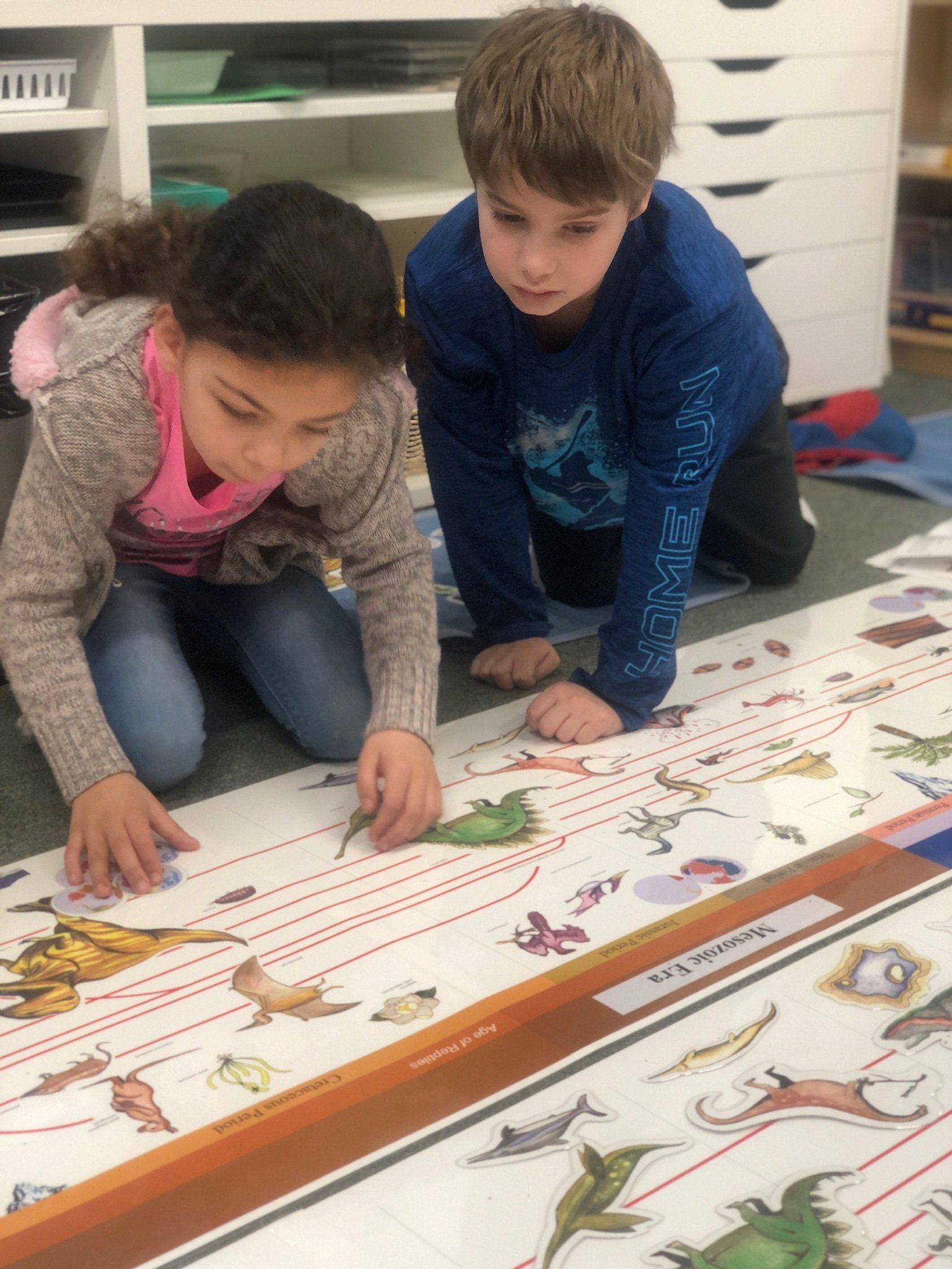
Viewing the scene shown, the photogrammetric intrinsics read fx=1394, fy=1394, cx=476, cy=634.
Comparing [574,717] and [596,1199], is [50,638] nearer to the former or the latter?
[574,717]

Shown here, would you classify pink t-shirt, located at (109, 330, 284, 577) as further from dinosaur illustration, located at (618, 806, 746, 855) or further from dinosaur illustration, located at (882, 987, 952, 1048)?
dinosaur illustration, located at (882, 987, 952, 1048)

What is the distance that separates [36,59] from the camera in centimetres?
116

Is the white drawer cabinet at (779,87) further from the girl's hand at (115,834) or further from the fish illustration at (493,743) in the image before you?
the girl's hand at (115,834)

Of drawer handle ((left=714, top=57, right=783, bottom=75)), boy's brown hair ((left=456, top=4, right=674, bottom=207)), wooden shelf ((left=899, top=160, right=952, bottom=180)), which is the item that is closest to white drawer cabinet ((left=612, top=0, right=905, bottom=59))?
drawer handle ((left=714, top=57, right=783, bottom=75))

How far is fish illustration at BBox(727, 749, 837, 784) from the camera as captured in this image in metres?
0.91

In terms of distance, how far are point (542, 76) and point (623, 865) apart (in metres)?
0.46

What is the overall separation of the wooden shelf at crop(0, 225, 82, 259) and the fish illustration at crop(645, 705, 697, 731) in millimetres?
620

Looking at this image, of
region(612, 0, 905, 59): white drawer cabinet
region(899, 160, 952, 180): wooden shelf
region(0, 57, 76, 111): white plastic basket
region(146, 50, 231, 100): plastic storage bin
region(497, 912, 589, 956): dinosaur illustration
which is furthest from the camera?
region(899, 160, 952, 180): wooden shelf

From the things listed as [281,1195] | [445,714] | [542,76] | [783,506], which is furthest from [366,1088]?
[783,506]

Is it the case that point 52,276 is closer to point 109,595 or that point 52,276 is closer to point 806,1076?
point 109,595

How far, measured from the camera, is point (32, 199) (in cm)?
117

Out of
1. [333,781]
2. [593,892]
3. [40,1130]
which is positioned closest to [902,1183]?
[593,892]

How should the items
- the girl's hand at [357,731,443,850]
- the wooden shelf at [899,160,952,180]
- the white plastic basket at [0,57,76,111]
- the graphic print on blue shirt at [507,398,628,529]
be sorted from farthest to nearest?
the wooden shelf at [899,160,952,180], the white plastic basket at [0,57,76,111], the graphic print on blue shirt at [507,398,628,529], the girl's hand at [357,731,443,850]

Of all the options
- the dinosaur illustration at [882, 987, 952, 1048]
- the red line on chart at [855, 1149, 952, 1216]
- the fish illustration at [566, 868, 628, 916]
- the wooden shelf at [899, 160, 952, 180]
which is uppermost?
the wooden shelf at [899, 160, 952, 180]
